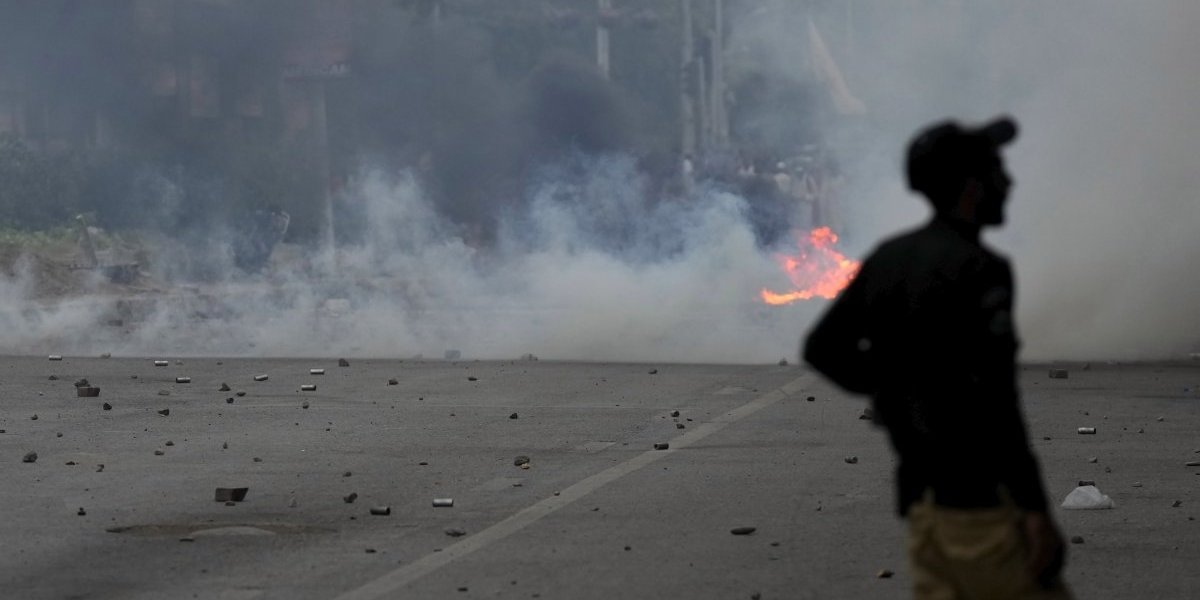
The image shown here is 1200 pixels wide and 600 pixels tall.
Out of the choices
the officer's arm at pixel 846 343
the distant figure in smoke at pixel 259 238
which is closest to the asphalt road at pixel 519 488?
the officer's arm at pixel 846 343

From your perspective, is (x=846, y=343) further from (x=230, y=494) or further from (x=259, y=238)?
(x=259, y=238)

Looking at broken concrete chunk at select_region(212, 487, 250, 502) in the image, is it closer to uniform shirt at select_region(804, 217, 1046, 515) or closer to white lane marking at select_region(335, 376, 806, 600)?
white lane marking at select_region(335, 376, 806, 600)

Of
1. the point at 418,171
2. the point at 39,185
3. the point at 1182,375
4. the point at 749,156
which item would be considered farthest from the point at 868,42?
the point at 1182,375

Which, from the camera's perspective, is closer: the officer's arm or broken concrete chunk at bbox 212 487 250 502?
the officer's arm

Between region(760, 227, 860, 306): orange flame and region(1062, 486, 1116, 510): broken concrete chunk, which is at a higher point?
region(760, 227, 860, 306): orange flame

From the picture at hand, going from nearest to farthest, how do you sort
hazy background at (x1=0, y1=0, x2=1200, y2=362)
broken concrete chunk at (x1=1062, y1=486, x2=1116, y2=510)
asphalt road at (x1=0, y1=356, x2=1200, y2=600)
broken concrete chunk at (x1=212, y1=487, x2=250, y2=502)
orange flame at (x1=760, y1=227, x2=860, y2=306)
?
asphalt road at (x1=0, y1=356, x2=1200, y2=600) → broken concrete chunk at (x1=1062, y1=486, x2=1116, y2=510) → broken concrete chunk at (x1=212, y1=487, x2=250, y2=502) → hazy background at (x1=0, y1=0, x2=1200, y2=362) → orange flame at (x1=760, y1=227, x2=860, y2=306)

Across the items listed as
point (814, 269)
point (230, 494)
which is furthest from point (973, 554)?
point (814, 269)

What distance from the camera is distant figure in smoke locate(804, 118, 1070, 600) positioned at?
12.6 ft

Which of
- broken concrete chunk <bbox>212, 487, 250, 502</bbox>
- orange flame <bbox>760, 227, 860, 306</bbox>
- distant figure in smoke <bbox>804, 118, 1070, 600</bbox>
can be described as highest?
orange flame <bbox>760, 227, 860, 306</bbox>

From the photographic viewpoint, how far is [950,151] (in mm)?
3949

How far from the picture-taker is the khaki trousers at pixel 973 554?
383 cm

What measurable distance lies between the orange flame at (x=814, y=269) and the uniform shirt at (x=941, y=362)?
19.7 metres

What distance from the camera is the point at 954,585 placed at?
3.91 metres

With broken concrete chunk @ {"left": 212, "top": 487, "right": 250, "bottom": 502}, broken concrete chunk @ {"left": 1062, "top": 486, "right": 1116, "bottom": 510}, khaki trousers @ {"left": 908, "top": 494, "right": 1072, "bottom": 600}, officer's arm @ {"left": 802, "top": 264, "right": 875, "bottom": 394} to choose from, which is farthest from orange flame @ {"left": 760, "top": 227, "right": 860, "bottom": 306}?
khaki trousers @ {"left": 908, "top": 494, "right": 1072, "bottom": 600}
